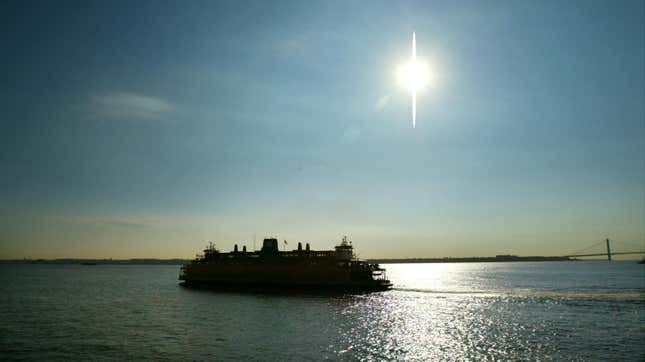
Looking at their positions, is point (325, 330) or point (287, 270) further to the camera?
point (287, 270)

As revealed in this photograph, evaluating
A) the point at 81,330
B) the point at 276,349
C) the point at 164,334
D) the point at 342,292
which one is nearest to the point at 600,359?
the point at 276,349

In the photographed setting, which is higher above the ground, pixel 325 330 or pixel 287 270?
pixel 287 270

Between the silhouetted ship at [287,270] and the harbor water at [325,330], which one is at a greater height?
the silhouetted ship at [287,270]

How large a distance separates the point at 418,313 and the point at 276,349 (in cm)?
2453

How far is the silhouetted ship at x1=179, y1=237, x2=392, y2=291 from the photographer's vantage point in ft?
243

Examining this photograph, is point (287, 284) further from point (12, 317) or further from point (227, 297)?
point (12, 317)

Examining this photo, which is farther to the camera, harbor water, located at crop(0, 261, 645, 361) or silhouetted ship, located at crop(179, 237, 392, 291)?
silhouetted ship, located at crop(179, 237, 392, 291)

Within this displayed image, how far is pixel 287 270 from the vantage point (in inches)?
3066

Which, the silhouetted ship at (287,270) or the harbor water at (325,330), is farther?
the silhouetted ship at (287,270)

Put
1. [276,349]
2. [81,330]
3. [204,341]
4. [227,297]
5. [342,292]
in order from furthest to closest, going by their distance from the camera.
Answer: [342,292]
[227,297]
[81,330]
[204,341]
[276,349]

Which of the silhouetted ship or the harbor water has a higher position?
the silhouetted ship

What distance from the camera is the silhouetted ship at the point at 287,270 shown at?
74188mm

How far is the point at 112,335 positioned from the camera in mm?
35906

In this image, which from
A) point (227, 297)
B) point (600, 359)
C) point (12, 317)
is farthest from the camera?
point (227, 297)
